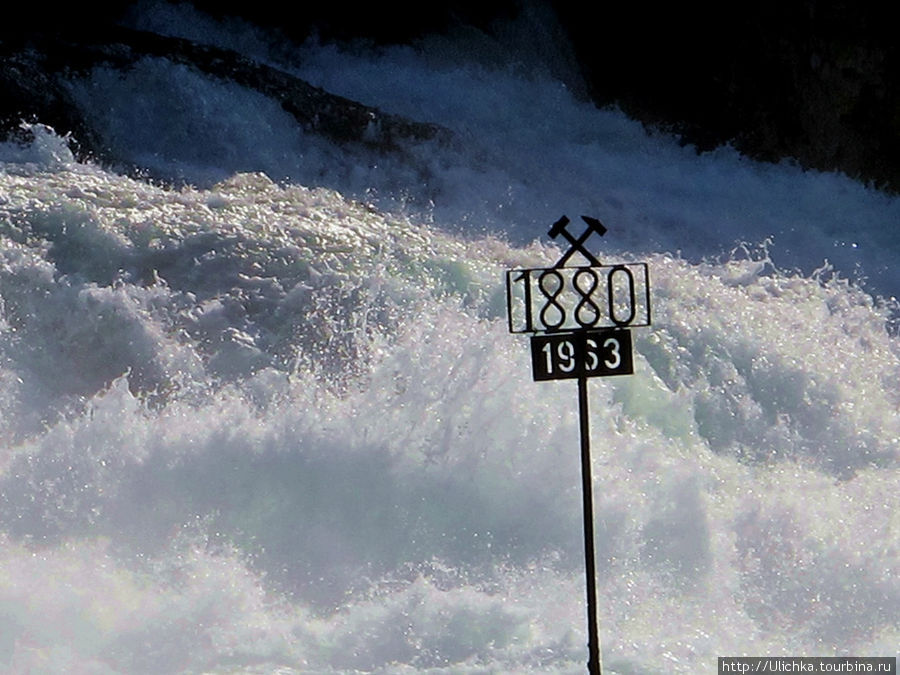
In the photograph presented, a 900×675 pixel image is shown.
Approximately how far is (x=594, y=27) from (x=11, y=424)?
7.66 m

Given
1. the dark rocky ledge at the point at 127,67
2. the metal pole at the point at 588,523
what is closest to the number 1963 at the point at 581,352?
the metal pole at the point at 588,523

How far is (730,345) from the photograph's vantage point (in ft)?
30.0

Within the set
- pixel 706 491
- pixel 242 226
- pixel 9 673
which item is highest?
pixel 242 226

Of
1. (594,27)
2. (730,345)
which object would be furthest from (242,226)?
A: (594,27)

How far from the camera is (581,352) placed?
483 cm

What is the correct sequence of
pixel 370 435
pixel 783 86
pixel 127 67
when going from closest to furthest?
pixel 370 435 → pixel 127 67 → pixel 783 86

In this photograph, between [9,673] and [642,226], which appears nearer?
[9,673]

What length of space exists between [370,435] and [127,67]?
450cm

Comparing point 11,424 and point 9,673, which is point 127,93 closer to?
point 11,424

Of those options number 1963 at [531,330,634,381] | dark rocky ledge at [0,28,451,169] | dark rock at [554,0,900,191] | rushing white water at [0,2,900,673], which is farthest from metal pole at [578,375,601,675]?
dark rock at [554,0,900,191]

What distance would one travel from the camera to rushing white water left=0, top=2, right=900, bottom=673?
6.61 metres

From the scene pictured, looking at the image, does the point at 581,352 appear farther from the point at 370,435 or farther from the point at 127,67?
the point at 127,67

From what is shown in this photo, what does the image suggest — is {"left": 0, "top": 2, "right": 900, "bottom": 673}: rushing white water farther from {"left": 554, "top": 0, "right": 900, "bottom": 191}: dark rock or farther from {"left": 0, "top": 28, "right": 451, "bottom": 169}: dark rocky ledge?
{"left": 554, "top": 0, "right": 900, "bottom": 191}: dark rock

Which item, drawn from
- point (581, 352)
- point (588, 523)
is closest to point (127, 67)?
point (581, 352)
